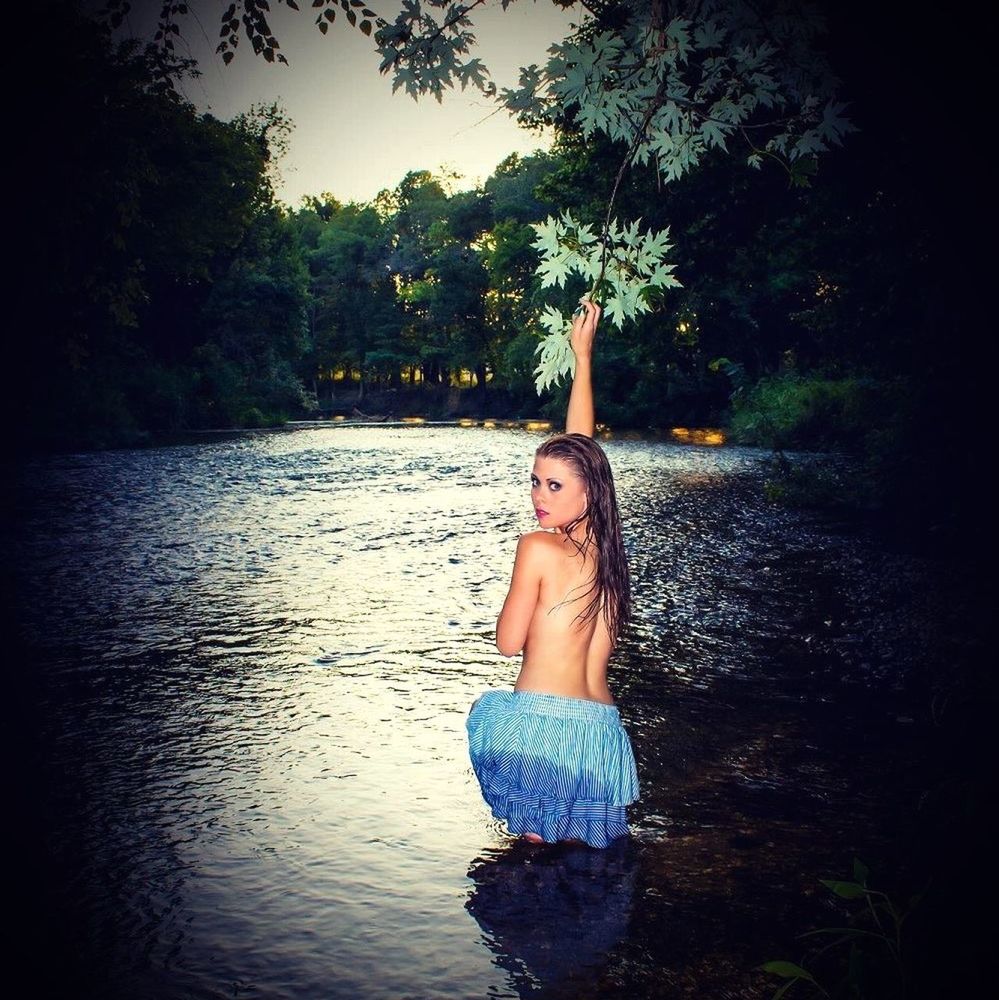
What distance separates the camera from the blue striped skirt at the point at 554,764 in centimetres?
330

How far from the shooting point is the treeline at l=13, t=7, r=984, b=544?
430 inches

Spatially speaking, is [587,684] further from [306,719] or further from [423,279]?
[423,279]

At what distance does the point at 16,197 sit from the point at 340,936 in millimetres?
13834

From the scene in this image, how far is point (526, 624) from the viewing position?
3.29 m

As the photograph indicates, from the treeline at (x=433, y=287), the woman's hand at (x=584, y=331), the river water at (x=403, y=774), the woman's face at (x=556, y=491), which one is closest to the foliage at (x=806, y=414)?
the treeline at (x=433, y=287)

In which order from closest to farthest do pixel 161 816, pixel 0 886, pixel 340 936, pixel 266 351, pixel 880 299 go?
pixel 340 936 < pixel 0 886 < pixel 161 816 < pixel 880 299 < pixel 266 351

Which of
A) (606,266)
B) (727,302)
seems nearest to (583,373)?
(606,266)

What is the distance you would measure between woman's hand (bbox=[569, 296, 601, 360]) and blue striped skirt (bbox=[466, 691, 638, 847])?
1553mm

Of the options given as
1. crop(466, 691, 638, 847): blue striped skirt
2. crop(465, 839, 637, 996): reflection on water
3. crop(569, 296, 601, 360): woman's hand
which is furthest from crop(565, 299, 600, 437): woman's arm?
crop(465, 839, 637, 996): reflection on water

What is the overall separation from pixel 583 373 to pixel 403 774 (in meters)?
2.11

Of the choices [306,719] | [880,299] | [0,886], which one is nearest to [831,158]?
[880,299]

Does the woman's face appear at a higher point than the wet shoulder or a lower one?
higher

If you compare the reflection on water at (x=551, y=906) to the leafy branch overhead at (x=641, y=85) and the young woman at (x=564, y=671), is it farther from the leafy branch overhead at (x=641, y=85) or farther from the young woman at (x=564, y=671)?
the leafy branch overhead at (x=641, y=85)

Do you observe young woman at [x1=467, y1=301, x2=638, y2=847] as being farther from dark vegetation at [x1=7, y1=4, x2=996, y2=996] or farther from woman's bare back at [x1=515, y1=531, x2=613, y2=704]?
dark vegetation at [x1=7, y1=4, x2=996, y2=996]
